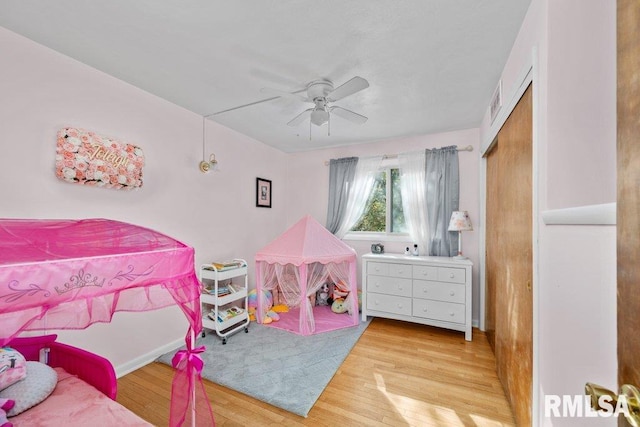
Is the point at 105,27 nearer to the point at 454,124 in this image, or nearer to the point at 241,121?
the point at 241,121

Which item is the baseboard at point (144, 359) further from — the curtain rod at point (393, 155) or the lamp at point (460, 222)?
the lamp at point (460, 222)

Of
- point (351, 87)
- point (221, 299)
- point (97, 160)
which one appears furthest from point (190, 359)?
point (351, 87)

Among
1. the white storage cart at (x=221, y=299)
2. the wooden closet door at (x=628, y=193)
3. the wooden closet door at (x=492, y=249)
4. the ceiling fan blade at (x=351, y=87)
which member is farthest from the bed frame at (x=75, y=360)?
the wooden closet door at (x=492, y=249)

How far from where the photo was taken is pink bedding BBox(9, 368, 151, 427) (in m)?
1.26

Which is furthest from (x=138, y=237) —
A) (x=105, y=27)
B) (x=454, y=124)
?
(x=454, y=124)

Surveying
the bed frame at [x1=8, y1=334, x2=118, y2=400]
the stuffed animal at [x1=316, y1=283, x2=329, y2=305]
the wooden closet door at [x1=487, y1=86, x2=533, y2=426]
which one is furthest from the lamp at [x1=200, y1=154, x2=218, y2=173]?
the wooden closet door at [x1=487, y1=86, x2=533, y2=426]

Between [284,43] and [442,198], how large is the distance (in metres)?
2.64

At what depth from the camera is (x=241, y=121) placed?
318cm

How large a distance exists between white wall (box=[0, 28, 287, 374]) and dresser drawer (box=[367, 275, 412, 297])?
69.8 inches

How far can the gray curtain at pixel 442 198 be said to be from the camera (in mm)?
3340

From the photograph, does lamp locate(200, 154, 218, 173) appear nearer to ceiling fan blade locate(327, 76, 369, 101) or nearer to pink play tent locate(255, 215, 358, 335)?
pink play tent locate(255, 215, 358, 335)

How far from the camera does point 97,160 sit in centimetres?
209

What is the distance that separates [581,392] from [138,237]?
6.57 feet

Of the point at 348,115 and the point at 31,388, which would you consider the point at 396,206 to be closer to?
the point at 348,115
